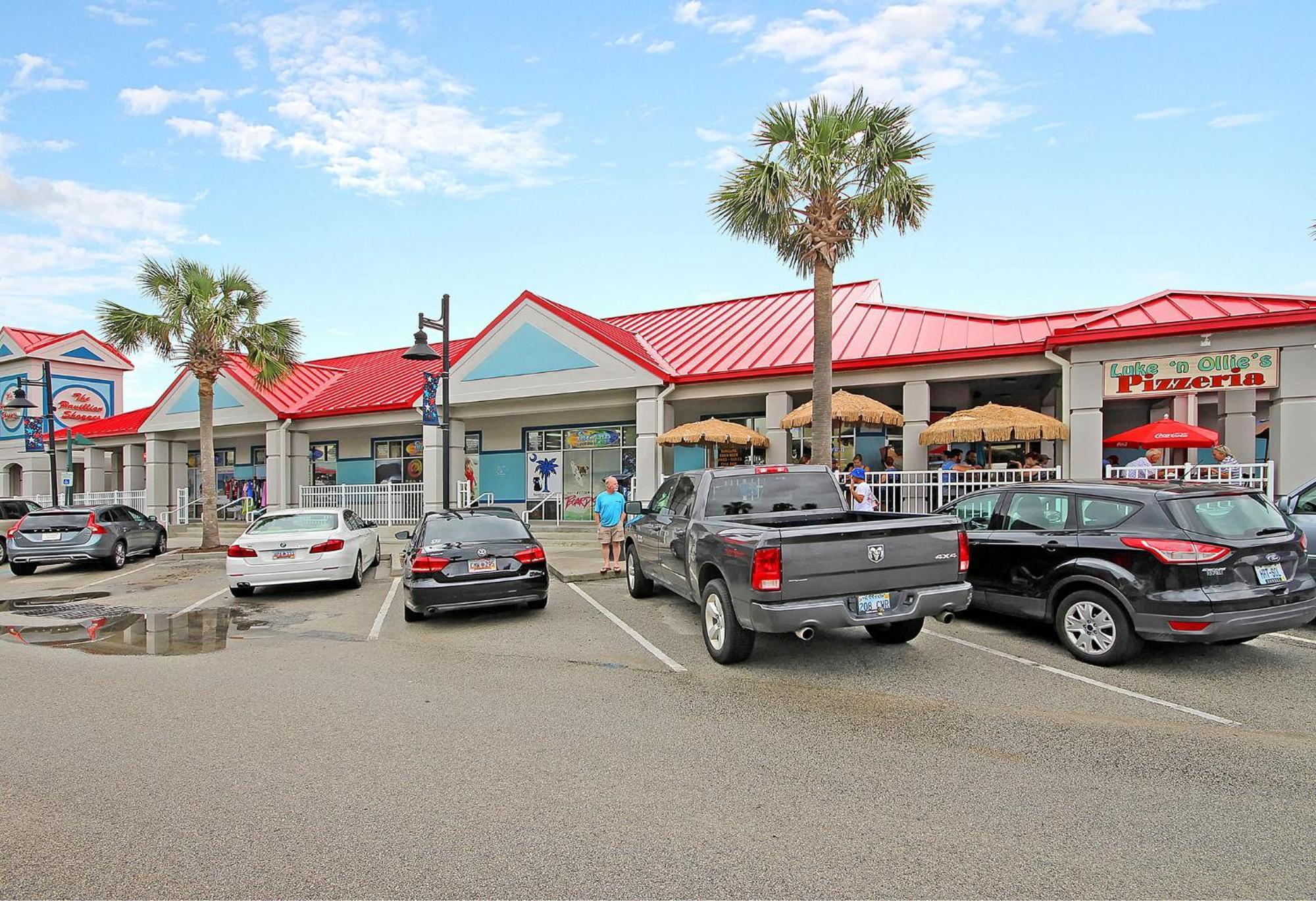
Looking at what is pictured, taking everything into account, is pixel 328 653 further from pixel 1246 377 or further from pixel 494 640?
pixel 1246 377

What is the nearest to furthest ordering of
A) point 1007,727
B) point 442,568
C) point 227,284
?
point 1007,727
point 442,568
point 227,284

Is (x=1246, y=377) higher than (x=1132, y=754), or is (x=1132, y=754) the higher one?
(x=1246, y=377)

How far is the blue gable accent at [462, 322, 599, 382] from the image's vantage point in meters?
19.2

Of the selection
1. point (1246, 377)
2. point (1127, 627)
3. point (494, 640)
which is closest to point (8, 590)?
point (494, 640)

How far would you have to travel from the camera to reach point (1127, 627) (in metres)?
6.29

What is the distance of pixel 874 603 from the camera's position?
6.17 metres

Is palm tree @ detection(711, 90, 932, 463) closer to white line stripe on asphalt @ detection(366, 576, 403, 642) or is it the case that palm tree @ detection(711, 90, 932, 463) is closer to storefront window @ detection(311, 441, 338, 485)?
white line stripe on asphalt @ detection(366, 576, 403, 642)

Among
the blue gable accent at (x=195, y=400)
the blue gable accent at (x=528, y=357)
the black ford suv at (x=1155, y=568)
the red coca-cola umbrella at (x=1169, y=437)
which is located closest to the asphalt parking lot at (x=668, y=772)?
the black ford suv at (x=1155, y=568)

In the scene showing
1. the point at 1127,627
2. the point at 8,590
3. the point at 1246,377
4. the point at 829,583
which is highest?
the point at 1246,377

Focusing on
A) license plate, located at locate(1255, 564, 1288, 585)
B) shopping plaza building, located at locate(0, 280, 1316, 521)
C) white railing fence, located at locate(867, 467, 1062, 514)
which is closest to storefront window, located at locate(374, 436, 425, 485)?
shopping plaza building, located at locate(0, 280, 1316, 521)

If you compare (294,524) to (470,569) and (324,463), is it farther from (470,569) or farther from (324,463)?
(324,463)

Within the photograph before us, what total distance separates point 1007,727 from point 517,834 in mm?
3451

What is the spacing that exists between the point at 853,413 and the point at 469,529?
8123 millimetres

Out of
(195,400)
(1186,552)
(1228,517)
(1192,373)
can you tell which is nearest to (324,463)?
(195,400)
